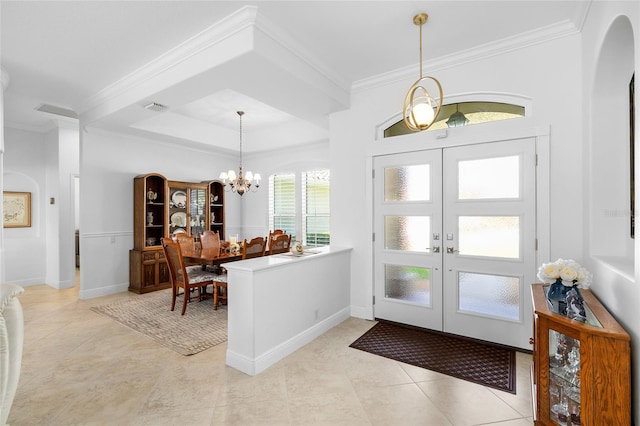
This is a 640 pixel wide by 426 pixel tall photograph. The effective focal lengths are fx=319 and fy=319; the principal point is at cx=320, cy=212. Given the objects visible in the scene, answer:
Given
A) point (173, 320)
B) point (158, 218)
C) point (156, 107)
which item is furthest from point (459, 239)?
point (158, 218)

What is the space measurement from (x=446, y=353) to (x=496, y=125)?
2.26 m

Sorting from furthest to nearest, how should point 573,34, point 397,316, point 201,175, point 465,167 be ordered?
point 201,175 < point 397,316 < point 465,167 < point 573,34

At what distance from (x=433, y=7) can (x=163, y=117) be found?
4.73 metres

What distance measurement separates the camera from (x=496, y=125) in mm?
3137

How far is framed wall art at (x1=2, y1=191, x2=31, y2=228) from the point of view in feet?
18.1

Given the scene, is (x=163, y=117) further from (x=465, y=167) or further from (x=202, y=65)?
(x=465, y=167)

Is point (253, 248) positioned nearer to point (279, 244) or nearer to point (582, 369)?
point (279, 244)

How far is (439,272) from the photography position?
346cm

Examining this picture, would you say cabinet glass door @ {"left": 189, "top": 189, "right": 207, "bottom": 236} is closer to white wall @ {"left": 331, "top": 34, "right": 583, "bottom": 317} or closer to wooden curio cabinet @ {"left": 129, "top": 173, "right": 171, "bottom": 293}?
wooden curio cabinet @ {"left": 129, "top": 173, "right": 171, "bottom": 293}

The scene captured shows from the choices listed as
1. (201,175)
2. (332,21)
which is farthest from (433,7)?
(201,175)

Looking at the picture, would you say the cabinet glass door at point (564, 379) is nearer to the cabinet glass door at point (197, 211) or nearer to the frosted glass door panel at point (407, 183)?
the frosted glass door panel at point (407, 183)

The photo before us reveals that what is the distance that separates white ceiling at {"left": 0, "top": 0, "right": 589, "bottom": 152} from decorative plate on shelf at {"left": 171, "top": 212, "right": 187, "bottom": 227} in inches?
86.2

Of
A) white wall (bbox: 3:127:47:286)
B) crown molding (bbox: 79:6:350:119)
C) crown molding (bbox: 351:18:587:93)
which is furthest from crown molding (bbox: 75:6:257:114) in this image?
white wall (bbox: 3:127:47:286)

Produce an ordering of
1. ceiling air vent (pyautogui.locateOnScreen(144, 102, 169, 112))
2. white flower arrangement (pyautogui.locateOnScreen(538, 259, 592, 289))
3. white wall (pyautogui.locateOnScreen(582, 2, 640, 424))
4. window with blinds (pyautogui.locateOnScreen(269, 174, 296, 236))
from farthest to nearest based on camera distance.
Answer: window with blinds (pyautogui.locateOnScreen(269, 174, 296, 236)) < ceiling air vent (pyautogui.locateOnScreen(144, 102, 169, 112)) < white wall (pyautogui.locateOnScreen(582, 2, 640, 424)) < white flower arrangement (pyautogui.locateOnScreen(538, 259, 592, 289))
